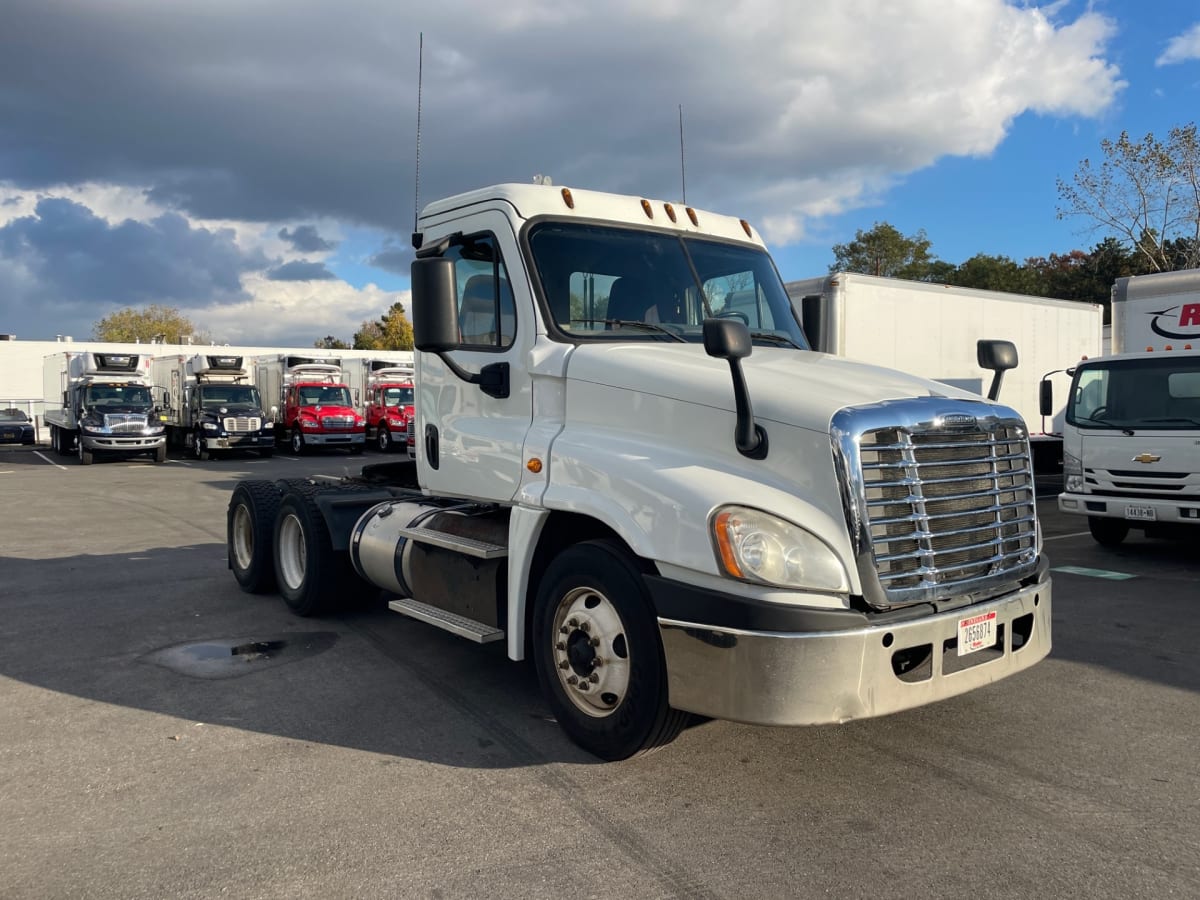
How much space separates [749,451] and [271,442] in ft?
84.8

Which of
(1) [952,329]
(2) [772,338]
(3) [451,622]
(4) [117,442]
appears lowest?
(3) [451,622]

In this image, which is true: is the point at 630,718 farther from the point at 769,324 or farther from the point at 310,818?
the point at 769,324

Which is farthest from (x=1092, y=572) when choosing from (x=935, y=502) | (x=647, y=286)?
(x=647, y=286)

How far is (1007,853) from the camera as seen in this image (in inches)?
135

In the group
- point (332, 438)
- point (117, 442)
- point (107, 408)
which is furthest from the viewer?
point (332, 438)

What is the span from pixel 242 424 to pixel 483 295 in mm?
24095

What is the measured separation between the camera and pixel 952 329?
14938 mm

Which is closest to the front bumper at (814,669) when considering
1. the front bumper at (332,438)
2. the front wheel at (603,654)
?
the front wheel at (603,654)

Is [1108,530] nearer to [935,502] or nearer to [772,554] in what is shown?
[935,502]

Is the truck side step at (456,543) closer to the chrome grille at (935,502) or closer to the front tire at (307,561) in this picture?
the front tire at (307,561)

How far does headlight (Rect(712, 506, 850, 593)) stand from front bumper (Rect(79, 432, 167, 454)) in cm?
2522

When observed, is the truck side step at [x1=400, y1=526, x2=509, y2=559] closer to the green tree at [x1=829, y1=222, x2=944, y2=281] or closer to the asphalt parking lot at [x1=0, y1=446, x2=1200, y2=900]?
the asphalt parking lot at [x1=0, y1=446, x2=1200, y2=900]

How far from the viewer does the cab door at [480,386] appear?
15.9 ft

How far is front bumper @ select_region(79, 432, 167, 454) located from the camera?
25.0 metres
